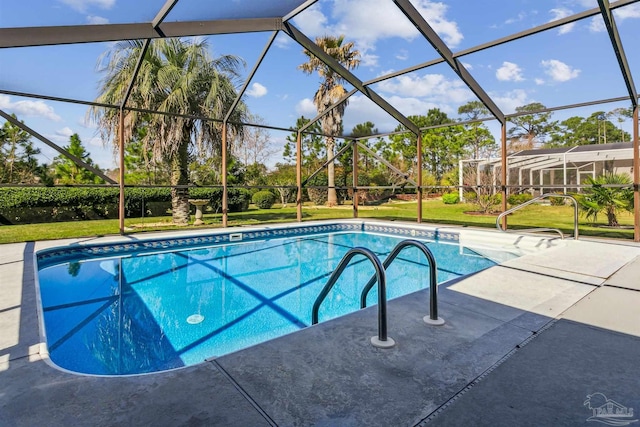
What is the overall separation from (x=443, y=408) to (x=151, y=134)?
1170 cm

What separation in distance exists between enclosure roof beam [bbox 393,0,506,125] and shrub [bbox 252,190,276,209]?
11.2 m

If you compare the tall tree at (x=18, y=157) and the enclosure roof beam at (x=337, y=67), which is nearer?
the enclosure roof beam at (x=337, y=67)

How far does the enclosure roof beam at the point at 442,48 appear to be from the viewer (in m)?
5.48

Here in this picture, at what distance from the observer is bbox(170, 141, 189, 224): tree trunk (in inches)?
448

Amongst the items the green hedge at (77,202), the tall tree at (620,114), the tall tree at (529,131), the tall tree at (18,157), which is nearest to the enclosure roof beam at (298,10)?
the green hedge at (77,202)

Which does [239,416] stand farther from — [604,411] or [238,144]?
[238,144]

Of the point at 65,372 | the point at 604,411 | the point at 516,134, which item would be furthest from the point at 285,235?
the point at 516,134

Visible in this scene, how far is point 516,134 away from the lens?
29531 mm

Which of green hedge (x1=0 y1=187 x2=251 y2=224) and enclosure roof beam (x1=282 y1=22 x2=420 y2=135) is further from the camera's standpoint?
green hedge (x1=0 y1=187 x2=251 y2=224)

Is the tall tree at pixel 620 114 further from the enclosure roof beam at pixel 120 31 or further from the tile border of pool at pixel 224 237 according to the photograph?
the enclosure roof beam at pixel 120 31

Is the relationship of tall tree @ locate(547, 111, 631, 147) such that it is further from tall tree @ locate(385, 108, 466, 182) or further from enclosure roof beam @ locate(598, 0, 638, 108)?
enclosure roof beam @ locate(598, 0, 638, 108)

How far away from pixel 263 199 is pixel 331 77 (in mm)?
7714

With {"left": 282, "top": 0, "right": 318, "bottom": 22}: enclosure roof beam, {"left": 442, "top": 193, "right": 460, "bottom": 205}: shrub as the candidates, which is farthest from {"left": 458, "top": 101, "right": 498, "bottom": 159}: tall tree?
{"left": 282, "top": 0, "right": 318, "bottom": 22}: enclosure roof beam

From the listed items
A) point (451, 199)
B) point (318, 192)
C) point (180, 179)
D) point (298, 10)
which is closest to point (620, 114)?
point (451, 199)
